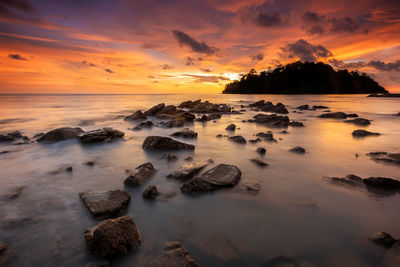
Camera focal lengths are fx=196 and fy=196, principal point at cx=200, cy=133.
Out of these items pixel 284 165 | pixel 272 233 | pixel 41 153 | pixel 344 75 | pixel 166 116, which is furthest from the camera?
pixel 344 75

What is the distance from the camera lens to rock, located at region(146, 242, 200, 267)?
2064mm

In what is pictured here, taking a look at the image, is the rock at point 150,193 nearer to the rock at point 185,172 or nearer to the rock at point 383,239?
the rock at point 185,172

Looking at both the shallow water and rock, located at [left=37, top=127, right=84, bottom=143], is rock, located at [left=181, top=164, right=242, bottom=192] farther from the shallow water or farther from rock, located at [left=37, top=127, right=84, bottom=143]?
rock, located at [left=37, top=127, right=84, bottom=143]

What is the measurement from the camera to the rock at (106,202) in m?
2.96

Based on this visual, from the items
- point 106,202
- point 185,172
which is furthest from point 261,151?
point 106,202

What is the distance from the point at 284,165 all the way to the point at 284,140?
3145 mm

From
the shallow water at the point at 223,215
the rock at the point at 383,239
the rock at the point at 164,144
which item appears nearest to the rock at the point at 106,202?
the shallow water at the point at 223,215

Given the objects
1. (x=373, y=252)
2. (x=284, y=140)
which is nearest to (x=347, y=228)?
(x=373, y=252)

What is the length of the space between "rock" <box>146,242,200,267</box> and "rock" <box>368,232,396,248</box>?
2.20 meters

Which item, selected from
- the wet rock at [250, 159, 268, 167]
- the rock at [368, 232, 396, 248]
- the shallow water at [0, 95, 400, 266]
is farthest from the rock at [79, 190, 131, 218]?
the rock at [368, 232, 396, 248]

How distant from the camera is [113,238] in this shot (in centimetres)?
223

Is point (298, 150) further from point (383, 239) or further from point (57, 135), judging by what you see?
point (57, 135)

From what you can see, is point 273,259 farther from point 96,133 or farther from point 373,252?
point 96,133

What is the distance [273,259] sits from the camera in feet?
7.30
